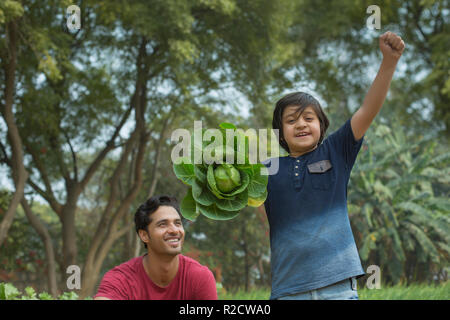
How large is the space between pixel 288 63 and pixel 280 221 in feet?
26.2

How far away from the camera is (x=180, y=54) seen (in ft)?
23.7

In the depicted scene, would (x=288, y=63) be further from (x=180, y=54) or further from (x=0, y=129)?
(x=0, y=129)

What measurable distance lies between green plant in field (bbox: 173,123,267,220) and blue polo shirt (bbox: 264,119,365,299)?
0.16 meters

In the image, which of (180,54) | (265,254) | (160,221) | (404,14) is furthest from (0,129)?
(404,14)

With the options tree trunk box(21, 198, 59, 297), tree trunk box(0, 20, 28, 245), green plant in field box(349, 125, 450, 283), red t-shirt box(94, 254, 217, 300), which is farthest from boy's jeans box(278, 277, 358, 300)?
green plant in field box(349, 125, 450, 283)

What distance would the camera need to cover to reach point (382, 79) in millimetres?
1700

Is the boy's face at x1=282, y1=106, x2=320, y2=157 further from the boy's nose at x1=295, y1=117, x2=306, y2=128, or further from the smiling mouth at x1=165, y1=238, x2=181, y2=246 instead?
the smiling mouth at x1=165, y1=238, x2=181, y2=246

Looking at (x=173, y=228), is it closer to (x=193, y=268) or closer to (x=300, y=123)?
(x=193, y=268)

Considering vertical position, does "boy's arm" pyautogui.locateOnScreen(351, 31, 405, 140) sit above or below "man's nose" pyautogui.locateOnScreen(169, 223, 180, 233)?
above

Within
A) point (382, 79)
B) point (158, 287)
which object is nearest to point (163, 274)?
point (158, 287)

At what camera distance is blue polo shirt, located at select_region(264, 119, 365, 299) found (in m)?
1.67
